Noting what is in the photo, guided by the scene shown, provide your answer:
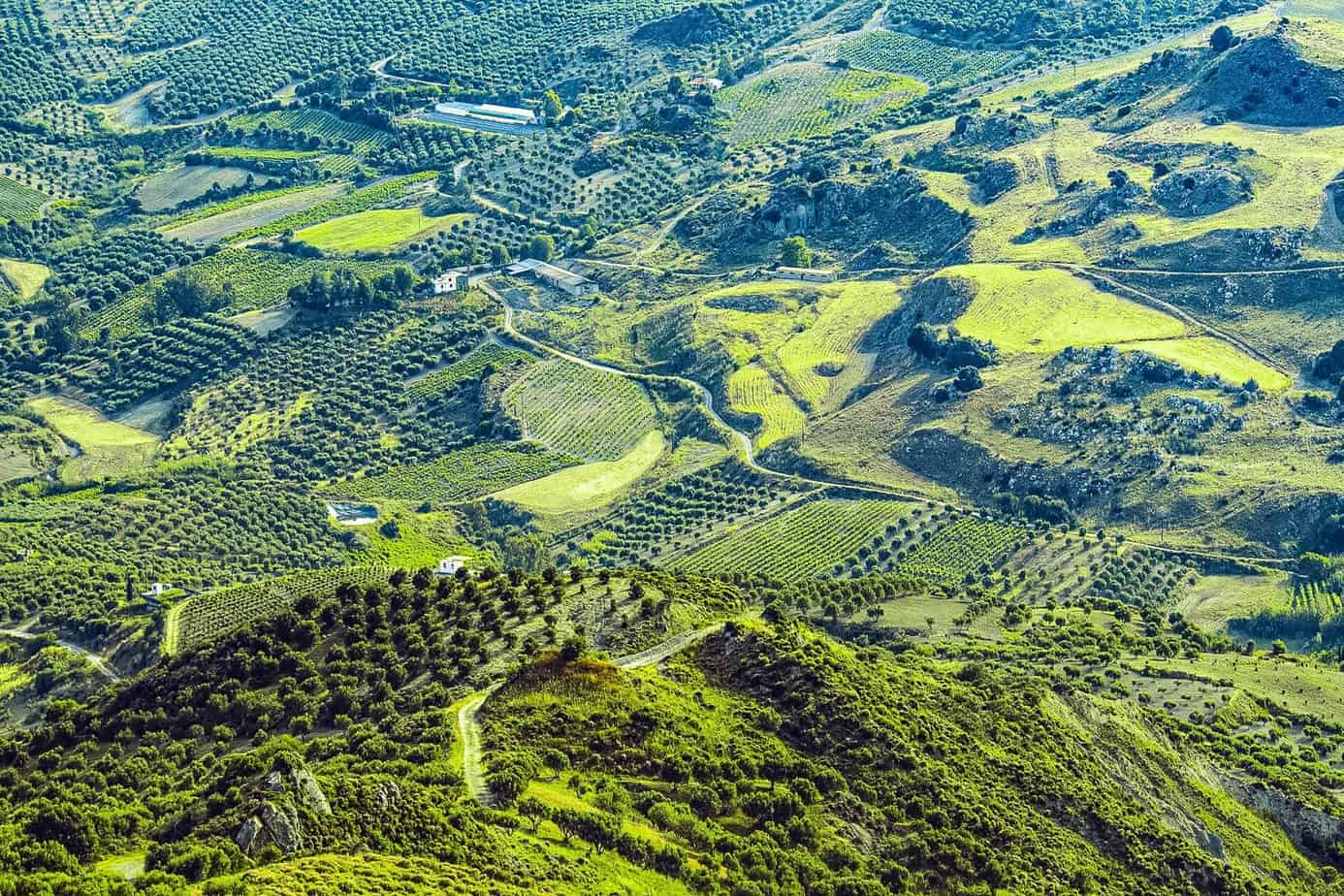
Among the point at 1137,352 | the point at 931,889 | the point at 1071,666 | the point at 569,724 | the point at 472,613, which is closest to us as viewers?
the point at 931,889

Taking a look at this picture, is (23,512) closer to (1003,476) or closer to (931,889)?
(1003,476)

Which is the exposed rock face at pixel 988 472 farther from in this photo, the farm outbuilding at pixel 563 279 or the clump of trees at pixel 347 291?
the clump of trees at pixel 347 291

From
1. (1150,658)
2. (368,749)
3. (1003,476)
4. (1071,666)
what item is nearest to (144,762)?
(368,749)

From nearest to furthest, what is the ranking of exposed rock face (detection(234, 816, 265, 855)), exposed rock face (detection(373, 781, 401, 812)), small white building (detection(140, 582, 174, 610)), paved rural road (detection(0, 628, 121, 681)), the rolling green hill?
exposed rock face (detection(234, 816, 265, 855)) → exposed rock face (detection(373, 781, 401, 812)) → the rolling green hill → paved rural road (detection(0, 628, 121, 681)) → small white building (detection(140, 582, 174, 610))

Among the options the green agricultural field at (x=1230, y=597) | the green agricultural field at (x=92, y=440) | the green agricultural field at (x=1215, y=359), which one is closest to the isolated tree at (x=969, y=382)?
the green agricultural field at (x=1215, y=359)

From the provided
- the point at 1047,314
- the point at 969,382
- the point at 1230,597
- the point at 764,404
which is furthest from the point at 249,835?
the point at 1047,314

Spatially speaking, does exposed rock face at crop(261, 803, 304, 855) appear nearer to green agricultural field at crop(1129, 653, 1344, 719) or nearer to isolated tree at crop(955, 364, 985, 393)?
green agricultural field at crop(1129, 653, 1344, 719)

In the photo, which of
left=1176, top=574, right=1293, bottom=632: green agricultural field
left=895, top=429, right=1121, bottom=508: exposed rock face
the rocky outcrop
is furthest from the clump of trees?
left=1176, top=574, right=1293, bottom=632: green agricultural field
